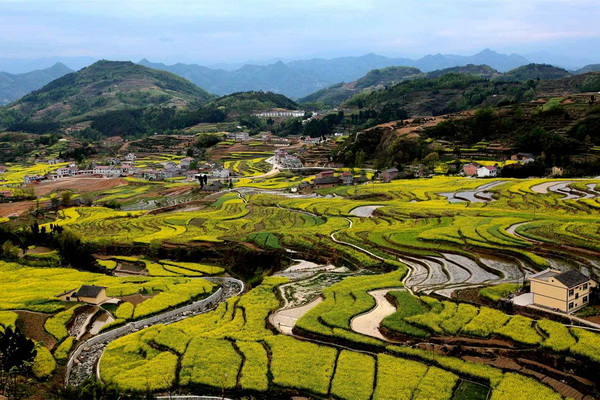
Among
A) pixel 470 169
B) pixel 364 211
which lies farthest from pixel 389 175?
pixel 364 211

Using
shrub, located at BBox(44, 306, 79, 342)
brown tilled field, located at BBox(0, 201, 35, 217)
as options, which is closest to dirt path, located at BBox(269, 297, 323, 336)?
shrub, located at BBox(44, 306, 79, 342)

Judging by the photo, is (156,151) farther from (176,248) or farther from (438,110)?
(176,248)

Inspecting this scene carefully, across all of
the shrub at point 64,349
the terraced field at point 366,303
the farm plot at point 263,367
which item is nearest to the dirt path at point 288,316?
the terraced field at point 366,303

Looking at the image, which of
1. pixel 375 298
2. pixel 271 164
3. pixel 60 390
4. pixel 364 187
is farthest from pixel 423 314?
pixel 271 164

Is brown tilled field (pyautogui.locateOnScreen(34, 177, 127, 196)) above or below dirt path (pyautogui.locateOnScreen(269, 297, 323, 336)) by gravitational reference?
below

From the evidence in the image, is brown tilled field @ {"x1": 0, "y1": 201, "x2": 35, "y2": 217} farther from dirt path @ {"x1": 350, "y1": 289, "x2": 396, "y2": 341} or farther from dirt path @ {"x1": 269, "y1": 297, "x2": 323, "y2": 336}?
dirt path @ {"x1": 350, "y1": 289, "x2": 396, "y2": 341}

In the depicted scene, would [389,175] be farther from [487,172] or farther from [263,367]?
[263,367]
